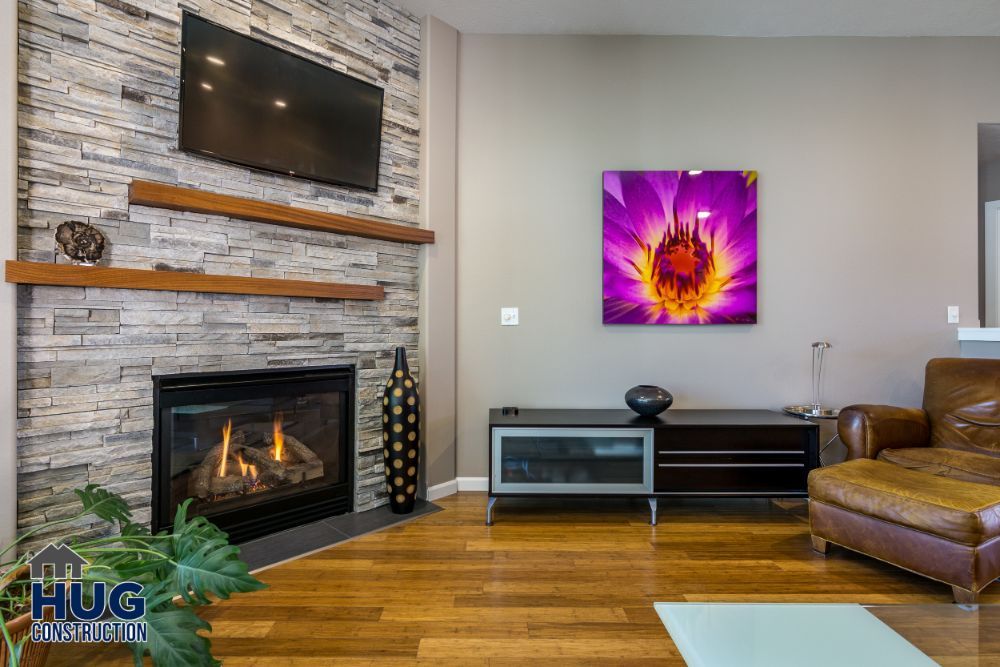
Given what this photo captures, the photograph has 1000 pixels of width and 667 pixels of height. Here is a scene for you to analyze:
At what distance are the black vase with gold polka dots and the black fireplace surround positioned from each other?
0.74ft

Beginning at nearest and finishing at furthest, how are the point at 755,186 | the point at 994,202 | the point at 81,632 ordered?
1. the point at 81,632
2. the point at 755,186
3. the point at 994,202

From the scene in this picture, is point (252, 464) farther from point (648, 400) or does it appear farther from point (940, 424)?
point (940, 424)

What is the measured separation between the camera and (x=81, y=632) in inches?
54.0

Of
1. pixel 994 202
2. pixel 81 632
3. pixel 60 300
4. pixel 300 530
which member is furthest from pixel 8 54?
pixel 994 202

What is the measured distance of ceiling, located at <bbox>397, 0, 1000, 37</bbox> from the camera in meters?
2.86

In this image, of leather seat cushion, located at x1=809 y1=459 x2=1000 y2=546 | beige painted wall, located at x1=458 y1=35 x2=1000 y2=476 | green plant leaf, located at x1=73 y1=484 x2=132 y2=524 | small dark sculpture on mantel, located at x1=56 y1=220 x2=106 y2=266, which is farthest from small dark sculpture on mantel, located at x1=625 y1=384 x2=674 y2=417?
small dark sculpture on mantel, located at x1=56 y1=220 x2=106 y2=266

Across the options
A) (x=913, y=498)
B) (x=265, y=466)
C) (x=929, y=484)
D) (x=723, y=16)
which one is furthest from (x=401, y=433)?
(x=723, y=16)

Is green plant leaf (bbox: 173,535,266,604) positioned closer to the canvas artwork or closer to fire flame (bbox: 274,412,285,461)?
fire flame (bbox: 274,412,285,461)

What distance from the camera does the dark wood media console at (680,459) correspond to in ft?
8.80

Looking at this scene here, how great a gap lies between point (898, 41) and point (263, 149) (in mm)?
3944

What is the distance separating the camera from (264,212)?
2.32m

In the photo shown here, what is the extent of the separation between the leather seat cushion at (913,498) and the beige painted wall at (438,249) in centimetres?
202

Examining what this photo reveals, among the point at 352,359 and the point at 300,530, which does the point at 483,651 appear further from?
the point at 352,359

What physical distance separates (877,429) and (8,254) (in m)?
3.82
